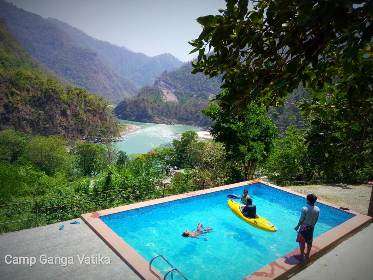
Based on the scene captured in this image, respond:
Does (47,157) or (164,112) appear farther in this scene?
(164,112)

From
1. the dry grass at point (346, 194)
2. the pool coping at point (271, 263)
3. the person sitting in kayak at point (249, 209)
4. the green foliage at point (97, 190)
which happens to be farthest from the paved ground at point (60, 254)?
the dry grass at point (346, 194)

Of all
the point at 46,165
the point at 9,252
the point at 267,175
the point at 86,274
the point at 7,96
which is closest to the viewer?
the point at 86,274

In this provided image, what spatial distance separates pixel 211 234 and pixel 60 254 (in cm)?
627

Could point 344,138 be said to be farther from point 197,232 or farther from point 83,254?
point 197,232

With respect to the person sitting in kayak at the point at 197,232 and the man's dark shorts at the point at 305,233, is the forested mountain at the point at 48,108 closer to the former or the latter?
the person sitting in kayak at the point at 197,232

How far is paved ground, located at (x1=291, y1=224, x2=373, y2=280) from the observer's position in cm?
828

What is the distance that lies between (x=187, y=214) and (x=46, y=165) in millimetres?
55267

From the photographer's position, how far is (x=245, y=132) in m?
17.3

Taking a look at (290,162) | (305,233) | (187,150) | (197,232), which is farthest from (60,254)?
(187,150)

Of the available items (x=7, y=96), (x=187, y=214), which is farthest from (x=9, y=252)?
(x=7, y=96)

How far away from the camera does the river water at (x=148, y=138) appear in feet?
373

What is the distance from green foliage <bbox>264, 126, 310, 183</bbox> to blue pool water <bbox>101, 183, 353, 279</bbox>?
5560mm

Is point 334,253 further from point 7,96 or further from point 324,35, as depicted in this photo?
point 7,96

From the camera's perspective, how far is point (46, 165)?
62188 millimetres
